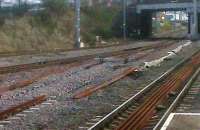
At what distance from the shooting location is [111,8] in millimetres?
91375

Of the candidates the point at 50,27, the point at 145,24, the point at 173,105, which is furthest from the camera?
the point at 145,24

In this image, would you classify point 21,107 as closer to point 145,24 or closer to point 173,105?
point 173,105

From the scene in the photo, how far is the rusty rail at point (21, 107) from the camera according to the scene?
13534 millimetres

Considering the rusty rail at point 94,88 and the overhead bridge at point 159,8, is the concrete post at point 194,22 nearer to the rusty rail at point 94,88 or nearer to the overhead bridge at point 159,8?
the overhead bridge at point 159,8

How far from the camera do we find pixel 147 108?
14938 millimetres

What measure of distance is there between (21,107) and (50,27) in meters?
49.7

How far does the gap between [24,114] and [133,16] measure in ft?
244

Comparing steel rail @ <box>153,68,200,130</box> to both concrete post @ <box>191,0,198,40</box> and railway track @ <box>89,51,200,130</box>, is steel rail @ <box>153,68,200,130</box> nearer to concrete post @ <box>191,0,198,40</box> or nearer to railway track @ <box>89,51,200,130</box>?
railway track @ <box>89,51,200,130</box>

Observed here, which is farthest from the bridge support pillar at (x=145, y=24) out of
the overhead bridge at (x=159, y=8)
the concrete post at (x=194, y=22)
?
the concrete post at (x=194, y=22)

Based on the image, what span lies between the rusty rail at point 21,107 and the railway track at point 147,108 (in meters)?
2.61

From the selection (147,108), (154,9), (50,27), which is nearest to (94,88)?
(147,108)

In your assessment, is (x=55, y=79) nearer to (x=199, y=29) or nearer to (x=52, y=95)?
(x=52, y=95)

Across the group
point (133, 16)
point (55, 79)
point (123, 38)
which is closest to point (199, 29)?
point (133, 16)

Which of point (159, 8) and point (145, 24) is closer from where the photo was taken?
point (159, 8)
